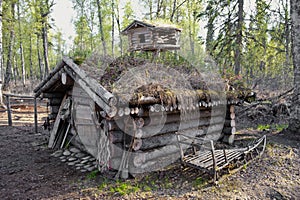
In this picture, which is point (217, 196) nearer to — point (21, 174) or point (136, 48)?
point (21, 174)

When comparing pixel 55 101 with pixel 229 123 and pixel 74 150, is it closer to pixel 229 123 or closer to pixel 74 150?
pixel 74 150

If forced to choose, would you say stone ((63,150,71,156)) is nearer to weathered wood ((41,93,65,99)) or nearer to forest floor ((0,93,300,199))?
forest floor ((0,93,300,199))

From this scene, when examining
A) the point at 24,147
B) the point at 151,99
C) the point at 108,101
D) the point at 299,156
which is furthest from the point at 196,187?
the point at 24,147

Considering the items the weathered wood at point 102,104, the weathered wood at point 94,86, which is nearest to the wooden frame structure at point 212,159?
the weathered wood at point 102,104

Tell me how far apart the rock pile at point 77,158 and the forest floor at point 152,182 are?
0.18m

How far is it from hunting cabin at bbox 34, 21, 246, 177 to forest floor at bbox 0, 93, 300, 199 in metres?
0.45

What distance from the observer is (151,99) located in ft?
14.9

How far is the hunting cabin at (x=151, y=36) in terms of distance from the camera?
294 inches

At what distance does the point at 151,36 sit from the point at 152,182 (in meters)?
4.76

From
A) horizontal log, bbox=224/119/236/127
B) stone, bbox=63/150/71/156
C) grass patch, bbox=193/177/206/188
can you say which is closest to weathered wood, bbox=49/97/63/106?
stone, bbox=63/150/71/156

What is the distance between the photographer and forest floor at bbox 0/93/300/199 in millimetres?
4184

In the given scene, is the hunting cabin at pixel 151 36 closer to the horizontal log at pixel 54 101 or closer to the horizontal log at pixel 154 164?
Result: the horizontal log at pixel 54 101

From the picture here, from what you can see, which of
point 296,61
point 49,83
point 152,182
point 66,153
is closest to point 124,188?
point 152,182

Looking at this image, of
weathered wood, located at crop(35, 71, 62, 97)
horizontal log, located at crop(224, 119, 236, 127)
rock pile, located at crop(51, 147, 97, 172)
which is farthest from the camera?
horizontal log, located at crop(224, 119, 236, 127)
